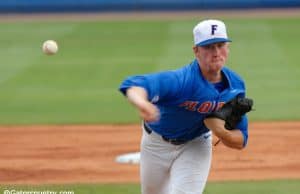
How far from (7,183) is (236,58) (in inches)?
353

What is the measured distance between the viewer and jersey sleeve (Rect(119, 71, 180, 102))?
4.98 meters

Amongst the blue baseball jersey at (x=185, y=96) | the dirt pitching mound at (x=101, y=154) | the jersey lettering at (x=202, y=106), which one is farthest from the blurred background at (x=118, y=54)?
the jersey lettering at (x=202, y=106)

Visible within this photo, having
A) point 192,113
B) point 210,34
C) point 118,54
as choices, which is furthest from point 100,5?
point 210,34

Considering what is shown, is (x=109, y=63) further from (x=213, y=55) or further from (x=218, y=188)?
(x=213, y=55)

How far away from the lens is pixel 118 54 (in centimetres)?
1720

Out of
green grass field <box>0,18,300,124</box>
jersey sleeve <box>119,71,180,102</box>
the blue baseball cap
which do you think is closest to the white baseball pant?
jersey sleeve <box>119,71,180,102</box>

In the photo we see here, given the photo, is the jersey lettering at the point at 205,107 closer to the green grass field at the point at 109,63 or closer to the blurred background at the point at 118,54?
the blurred background at the point at 118,54

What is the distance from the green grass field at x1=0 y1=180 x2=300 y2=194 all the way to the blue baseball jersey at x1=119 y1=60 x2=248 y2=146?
2.34 metres

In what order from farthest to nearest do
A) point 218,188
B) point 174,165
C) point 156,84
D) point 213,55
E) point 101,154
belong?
point 101,154 → point 218,188 → point 174,165 → point 213,55 → point 156,84

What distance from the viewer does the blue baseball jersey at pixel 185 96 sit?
5.09 metres

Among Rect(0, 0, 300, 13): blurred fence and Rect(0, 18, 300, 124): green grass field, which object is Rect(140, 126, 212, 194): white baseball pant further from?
Rect(0, 0, 300, 13): blurred fence

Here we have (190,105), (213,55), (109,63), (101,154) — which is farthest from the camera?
(109,63)

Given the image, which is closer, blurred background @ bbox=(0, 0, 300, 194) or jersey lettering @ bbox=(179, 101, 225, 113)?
jersey lettering @ bbox=(179, 101, 225, 113)

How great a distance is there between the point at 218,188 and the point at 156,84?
3204 millimetres
